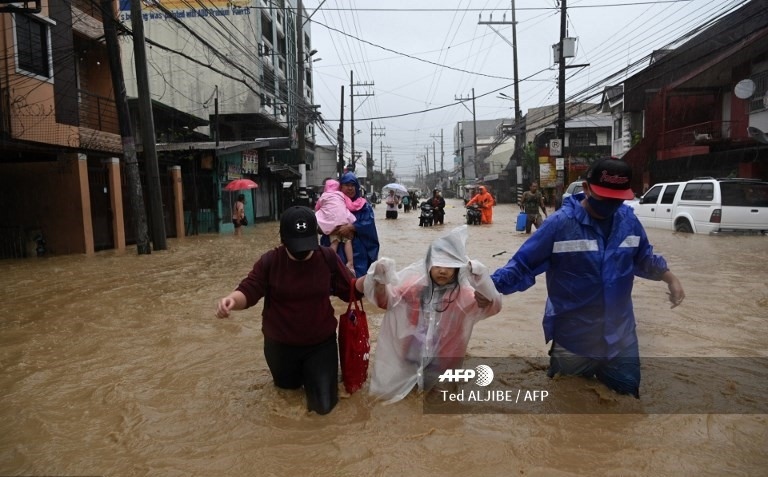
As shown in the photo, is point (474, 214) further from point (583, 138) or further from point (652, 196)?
point (583, 138)

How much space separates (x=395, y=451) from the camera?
10.1 ft

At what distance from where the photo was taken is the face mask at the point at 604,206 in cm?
328

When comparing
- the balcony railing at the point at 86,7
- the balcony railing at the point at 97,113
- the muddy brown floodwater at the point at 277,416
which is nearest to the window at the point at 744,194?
the muddy brown floodwater at the point at 277,416

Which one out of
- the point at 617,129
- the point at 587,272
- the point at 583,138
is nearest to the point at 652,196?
the point at 587,272

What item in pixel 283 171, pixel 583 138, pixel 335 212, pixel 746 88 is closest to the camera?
pixel 335 212

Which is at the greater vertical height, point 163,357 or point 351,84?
point 351,84

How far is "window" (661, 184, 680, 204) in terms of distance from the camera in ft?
44.8

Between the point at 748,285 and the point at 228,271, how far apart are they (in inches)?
330

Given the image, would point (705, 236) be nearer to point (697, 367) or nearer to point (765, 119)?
point (765, 119)

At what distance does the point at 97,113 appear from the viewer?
600 inches

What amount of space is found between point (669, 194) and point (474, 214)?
8.40 m

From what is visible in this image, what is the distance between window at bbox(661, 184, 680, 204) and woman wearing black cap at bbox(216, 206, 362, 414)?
12542 mm

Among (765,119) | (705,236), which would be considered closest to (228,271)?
(705,236)

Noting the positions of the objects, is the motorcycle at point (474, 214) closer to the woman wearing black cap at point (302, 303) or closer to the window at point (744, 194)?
the window at point (744, 194)
